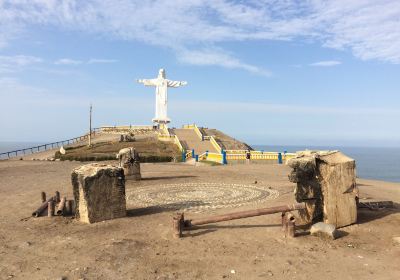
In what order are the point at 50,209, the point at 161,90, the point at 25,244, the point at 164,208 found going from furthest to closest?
the point at 161,90, the point at 164,208, the point at 50,209, the point at 25,244

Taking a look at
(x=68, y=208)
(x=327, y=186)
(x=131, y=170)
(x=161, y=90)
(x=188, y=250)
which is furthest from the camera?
(x=161, y=90)

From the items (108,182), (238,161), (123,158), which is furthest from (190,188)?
(238,161)

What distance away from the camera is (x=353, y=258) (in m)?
8.64

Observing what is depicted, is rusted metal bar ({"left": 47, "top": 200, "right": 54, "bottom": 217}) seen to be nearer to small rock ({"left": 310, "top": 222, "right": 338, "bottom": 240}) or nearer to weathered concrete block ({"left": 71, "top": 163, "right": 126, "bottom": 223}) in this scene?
weathered concrete block ({"left": 71, "top": 163, "right": 126, "bottom": 223})

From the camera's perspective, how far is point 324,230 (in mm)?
10016

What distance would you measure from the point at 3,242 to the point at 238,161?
82.5 feet

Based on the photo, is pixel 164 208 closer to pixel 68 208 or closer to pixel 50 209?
pixel 68 208

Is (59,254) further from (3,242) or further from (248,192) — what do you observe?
(248,192)

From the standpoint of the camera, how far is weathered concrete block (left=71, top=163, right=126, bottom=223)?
467 inches

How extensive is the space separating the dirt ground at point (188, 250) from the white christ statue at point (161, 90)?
2193 inches

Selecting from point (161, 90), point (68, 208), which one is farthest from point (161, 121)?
point (68, 208)

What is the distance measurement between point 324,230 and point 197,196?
725 cm

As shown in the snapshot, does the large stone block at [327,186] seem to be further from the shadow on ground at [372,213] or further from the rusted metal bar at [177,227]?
the rusted metal bar at [177,227]

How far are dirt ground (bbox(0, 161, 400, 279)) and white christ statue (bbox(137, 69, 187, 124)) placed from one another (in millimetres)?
55706
